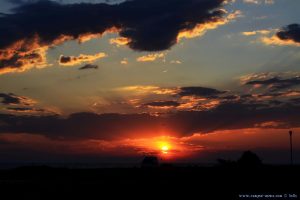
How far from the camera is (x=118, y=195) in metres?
36.8

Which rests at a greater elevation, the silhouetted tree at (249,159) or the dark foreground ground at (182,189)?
the silhouetted tree at (249,159)

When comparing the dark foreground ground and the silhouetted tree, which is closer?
the dark foreground ground

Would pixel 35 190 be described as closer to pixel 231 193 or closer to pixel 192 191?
pixel 192 191

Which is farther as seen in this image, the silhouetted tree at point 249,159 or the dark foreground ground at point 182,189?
the silhouetted tree at point 249,159

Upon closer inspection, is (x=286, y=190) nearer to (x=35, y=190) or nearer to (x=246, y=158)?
(x=35, y=190)

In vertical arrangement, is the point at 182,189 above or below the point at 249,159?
below

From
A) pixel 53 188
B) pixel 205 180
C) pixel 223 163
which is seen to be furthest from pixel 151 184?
pixel 223 163

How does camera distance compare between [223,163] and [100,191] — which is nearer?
[100,191]

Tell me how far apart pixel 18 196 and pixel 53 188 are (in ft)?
18.3

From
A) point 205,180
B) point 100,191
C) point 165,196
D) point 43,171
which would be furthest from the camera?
point 43,171

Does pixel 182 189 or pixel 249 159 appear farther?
pixel 249 159

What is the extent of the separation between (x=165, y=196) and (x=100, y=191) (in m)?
6.15

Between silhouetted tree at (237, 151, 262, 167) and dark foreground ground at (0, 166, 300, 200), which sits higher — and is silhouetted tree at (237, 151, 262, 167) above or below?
above

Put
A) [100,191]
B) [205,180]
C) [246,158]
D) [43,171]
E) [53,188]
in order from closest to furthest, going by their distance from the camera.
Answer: [100,191] < [53,188] < [205,180] < [246,158] < [43,171]
